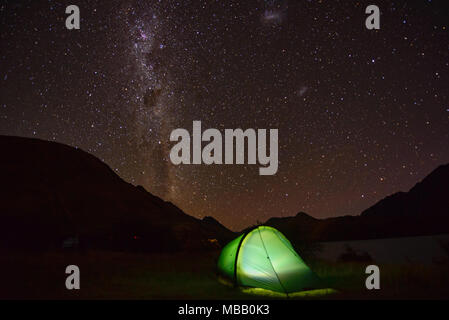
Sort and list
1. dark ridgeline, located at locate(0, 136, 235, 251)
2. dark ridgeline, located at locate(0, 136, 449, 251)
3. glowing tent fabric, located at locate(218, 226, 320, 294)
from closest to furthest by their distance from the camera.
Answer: glowing tent fabric, located at locate(218, 226, 320, 294)
dark ridgeline, located at locate(0, 136, 449, 251)
dark ridgeline, located at locate(0, 136, 235, 251)

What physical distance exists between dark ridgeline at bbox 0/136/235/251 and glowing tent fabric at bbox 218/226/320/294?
2106 centimetres

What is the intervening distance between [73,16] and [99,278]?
405 inches

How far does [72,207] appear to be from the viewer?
57688 millimetres

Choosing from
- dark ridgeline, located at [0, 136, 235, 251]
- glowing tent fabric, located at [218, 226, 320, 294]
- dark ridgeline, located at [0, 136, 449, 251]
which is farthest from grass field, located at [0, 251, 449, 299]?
dark ridgeline, located at [0, 136, 235, 251]

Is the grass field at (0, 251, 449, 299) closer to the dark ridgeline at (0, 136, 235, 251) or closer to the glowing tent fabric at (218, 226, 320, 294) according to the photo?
the glowing tent fabric at (218, 226, 320, 294)

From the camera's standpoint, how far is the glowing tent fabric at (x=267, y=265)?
1094cm

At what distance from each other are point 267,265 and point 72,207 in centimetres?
5329

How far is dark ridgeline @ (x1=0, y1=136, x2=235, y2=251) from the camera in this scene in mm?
35875

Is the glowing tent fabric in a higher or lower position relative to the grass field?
higher

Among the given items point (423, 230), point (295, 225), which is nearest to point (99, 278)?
point (295, 225)

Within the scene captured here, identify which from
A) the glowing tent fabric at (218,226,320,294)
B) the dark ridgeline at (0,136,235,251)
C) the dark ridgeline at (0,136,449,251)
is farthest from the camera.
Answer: the dark ridgeline at (0,136,235,251)

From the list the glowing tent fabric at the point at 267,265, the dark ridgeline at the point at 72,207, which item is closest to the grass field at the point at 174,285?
the glowing tent fabric at the point at 267,265

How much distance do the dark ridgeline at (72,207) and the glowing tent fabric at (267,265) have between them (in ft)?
69.1
